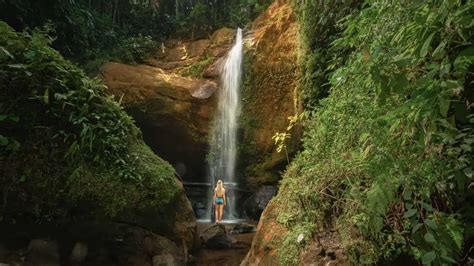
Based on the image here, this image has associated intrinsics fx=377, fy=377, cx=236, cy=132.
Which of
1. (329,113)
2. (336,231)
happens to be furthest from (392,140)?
(329,113)

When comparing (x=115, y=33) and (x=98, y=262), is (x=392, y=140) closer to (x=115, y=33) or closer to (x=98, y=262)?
(x=98, y=262)

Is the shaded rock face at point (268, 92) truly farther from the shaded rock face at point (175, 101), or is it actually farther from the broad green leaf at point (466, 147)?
the broad green leaf at point (466, 147)

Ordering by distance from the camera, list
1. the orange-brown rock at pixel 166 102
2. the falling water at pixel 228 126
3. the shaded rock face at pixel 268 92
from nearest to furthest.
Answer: the shaded rock face at pixel 268 92 < the orange-brown rock at pixel 166 102 < the falling water at pixel 228 126

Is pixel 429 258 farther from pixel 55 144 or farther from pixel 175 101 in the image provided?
pixel 175 101

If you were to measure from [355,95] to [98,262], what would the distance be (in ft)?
12.3

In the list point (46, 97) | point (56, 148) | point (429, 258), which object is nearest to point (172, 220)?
point (56, 148)

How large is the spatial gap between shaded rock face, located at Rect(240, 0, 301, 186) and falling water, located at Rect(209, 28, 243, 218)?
282mm

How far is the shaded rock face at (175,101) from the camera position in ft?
41.1

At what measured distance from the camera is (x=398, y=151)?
2713mm

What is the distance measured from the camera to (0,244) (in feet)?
14.1

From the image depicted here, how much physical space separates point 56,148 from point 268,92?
337 inches

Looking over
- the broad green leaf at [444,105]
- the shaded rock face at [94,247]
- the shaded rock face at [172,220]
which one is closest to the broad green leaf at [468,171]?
the broad green leaf at [444,105]

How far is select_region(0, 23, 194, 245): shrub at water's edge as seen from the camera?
4531 mm

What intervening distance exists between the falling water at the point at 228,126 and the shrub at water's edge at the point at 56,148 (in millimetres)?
7464
